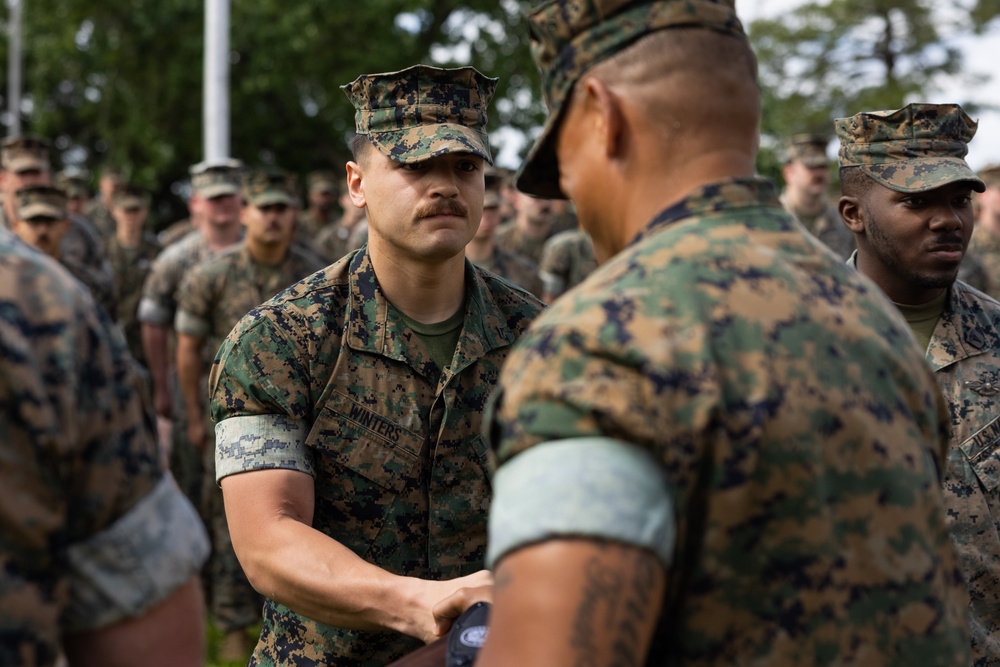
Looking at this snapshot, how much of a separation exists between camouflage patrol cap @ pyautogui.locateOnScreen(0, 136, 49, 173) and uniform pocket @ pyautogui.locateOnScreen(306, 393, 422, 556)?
834 centimetres

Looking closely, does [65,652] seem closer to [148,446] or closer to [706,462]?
[148,446]

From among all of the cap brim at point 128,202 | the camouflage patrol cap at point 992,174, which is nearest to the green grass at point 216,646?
the cap brim at point 128,202

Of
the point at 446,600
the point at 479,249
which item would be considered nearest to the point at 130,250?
the point at 479,249

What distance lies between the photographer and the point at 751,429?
1631 millimetres

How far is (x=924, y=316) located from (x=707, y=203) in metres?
2.26

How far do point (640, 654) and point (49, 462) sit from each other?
0.81 metres

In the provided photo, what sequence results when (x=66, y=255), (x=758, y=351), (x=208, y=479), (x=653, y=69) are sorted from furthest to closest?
(x=66, y=255) < (x=208, y=479) < (x=653, y=69) < (x=758, y=351)

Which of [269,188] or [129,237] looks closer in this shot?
[269,188]

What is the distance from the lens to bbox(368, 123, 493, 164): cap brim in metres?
3.38

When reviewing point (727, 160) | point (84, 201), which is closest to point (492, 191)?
point (84, 201)

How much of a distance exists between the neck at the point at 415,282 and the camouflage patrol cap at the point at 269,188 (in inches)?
160

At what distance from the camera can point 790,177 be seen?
32.9ft

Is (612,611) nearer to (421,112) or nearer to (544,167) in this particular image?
(544,167)

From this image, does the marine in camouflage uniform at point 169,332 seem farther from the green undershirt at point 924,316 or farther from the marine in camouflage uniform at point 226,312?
the green undershirt at point 924,316
